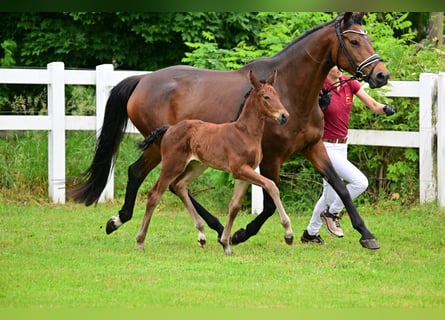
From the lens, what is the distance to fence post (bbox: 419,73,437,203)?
906 centimetres

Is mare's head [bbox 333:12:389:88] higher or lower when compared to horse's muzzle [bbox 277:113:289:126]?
higher

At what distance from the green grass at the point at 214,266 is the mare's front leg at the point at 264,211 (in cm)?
13

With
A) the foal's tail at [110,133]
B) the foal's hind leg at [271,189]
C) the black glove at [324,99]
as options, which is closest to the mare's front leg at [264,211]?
the foal's hind leg at [271,189]

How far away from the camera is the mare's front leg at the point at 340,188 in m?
6.90

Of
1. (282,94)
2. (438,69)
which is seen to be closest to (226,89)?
(282,94)

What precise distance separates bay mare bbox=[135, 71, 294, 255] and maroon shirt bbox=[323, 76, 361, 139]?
3.22 ft

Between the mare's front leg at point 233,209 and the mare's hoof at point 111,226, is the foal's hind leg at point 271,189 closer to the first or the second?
the mare's front leg at point 233,209

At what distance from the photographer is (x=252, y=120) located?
253 inches

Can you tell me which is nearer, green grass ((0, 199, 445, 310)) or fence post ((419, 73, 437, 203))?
green grass ((0, 199, 445, 310))

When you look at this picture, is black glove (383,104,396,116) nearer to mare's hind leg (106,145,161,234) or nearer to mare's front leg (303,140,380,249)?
mare's front leg (303,140,380,249)

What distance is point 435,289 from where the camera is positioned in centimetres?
529

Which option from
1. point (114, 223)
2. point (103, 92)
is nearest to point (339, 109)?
point (114, 223)

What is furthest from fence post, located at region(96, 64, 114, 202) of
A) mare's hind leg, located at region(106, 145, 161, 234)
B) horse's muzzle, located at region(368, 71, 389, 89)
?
horse's muzzle, located at region(368, 71, 389, 89)

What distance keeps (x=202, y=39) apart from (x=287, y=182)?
177 inches
